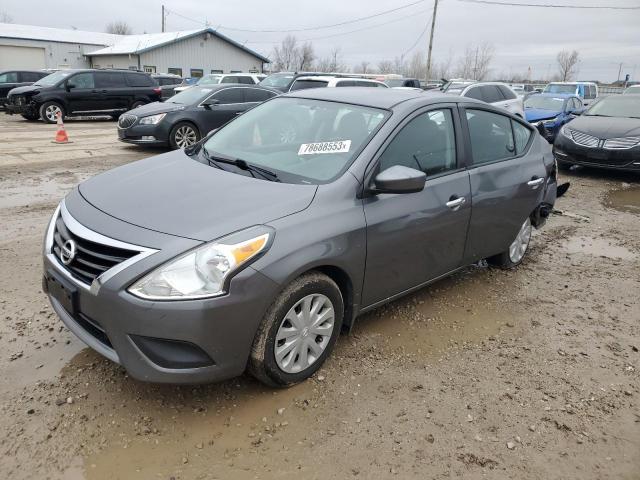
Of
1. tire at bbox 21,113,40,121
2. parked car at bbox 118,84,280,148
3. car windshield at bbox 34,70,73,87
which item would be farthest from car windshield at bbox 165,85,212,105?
tire at bbox 21,113,40,121

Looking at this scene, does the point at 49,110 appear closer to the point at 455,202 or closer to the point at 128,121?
the point at 128,121

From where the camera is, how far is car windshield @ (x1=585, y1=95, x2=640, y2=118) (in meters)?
10.4

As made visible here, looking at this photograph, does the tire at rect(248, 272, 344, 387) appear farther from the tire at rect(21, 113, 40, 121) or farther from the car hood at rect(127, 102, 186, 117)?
the tire at rect(21, 113, 40, 121)

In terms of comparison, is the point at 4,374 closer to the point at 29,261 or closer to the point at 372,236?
the point at 29,261

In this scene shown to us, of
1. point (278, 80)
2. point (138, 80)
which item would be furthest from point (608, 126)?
point (138, 80)

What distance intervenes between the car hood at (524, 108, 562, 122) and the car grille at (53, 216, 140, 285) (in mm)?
14063

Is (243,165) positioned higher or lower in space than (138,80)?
lower

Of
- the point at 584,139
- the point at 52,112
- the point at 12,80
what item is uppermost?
the point at 12,80

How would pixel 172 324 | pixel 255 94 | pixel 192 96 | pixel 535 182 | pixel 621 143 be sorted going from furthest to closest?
pixel 255 94
pixel 192 96
pixel 621 143
pixel 535 182
pixel 172 324

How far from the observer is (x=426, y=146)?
3682 millimetres

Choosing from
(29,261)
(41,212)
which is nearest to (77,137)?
(41,212)

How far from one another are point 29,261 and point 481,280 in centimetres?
419

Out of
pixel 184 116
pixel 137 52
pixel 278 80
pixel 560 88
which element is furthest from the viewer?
pixel 137 52

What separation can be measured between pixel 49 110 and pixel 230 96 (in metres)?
8.07
